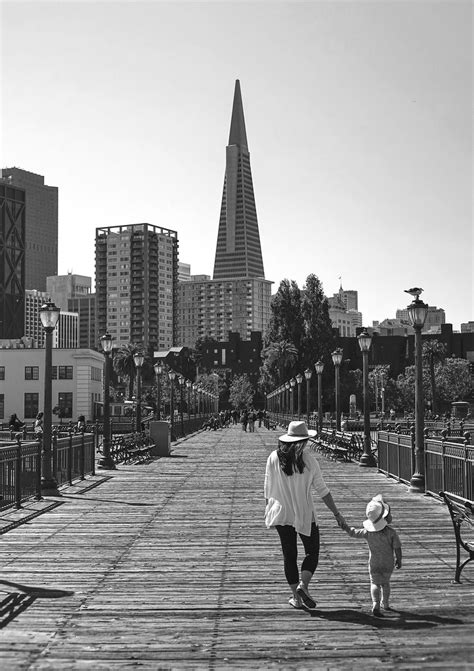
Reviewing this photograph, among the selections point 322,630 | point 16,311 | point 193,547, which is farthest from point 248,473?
point 16,311

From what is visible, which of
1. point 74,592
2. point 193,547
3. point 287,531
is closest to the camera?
point 287,531

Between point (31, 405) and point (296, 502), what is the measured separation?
6838 centimetres

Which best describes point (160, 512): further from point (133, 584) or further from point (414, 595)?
point (414, 595)

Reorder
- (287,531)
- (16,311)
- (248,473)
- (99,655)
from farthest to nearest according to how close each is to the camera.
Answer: (16,311) < (248,473) < (287,531) < (99,655)

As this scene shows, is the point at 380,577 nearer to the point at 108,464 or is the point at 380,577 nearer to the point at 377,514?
the point at 377,514

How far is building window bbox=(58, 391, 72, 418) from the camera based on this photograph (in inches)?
2899

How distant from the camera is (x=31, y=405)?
74250mm

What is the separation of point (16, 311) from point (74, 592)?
186m

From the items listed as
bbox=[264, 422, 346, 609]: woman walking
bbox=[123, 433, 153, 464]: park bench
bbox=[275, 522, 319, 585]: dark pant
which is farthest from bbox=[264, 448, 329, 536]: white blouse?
bbox=[123, 433, 153, 464]: park bench

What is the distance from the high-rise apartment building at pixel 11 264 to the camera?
185 m

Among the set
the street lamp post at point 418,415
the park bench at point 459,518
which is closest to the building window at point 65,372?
the street lamp post at point 418,415

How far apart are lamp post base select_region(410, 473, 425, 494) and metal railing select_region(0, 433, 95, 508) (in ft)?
25.3

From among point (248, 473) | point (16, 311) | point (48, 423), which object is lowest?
point (248, 473)

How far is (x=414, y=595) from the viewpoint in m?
8.78
